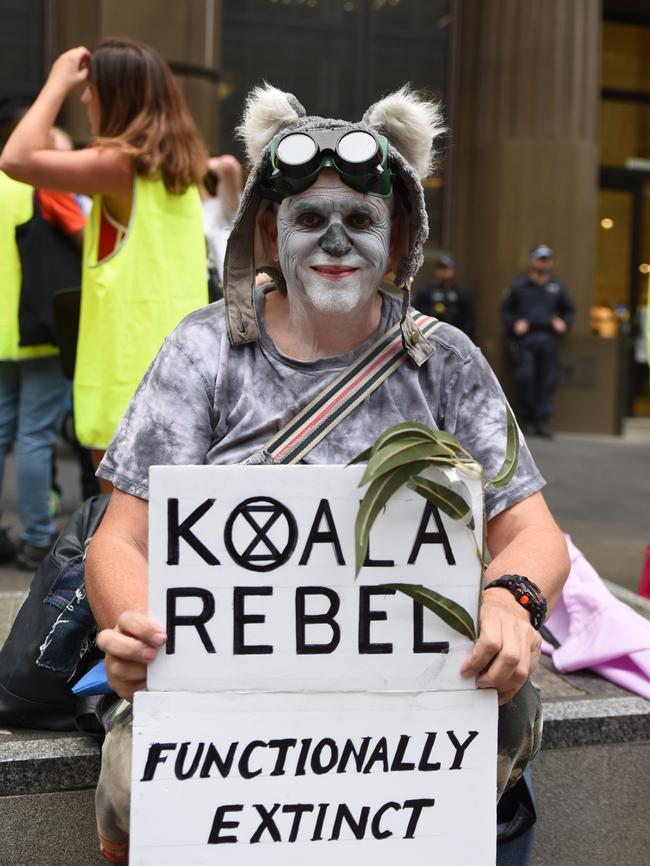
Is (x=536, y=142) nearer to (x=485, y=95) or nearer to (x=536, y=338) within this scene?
(x=485, y=95)

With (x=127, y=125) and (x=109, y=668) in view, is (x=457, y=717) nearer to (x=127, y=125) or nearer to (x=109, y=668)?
(x=109, y=668)

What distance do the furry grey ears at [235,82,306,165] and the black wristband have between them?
99 centimetres

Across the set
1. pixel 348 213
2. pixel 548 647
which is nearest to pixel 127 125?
pixel 348 213

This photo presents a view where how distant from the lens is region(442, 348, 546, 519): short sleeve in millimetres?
2225

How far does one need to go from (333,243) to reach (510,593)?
2.45 feet

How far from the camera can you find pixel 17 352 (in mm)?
4477

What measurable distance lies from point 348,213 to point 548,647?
157 centimetres

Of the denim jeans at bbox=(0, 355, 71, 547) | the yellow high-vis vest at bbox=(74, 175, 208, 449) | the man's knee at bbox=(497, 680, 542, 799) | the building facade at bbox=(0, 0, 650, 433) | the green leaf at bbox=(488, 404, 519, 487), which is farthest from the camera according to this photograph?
the building facade at bbox=(0, 0, 650, 433)

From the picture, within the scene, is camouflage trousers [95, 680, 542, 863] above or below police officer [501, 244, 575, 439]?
below

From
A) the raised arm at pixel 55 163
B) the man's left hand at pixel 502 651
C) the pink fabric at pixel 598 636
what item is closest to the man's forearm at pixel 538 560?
the man's left hand at pixel 502 651

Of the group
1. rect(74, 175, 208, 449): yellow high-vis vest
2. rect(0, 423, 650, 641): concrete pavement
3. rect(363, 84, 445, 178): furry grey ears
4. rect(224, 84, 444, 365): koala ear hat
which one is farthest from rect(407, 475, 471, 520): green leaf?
rect(74, 175, 208, 449): yellow high-vis vest

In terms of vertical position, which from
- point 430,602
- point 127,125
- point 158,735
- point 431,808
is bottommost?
point 431,808

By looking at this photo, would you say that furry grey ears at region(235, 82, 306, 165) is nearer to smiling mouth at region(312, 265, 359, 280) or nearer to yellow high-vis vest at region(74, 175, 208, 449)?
smiling mouth at region(312, 265, 359, 280)

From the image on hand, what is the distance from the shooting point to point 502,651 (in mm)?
1850
